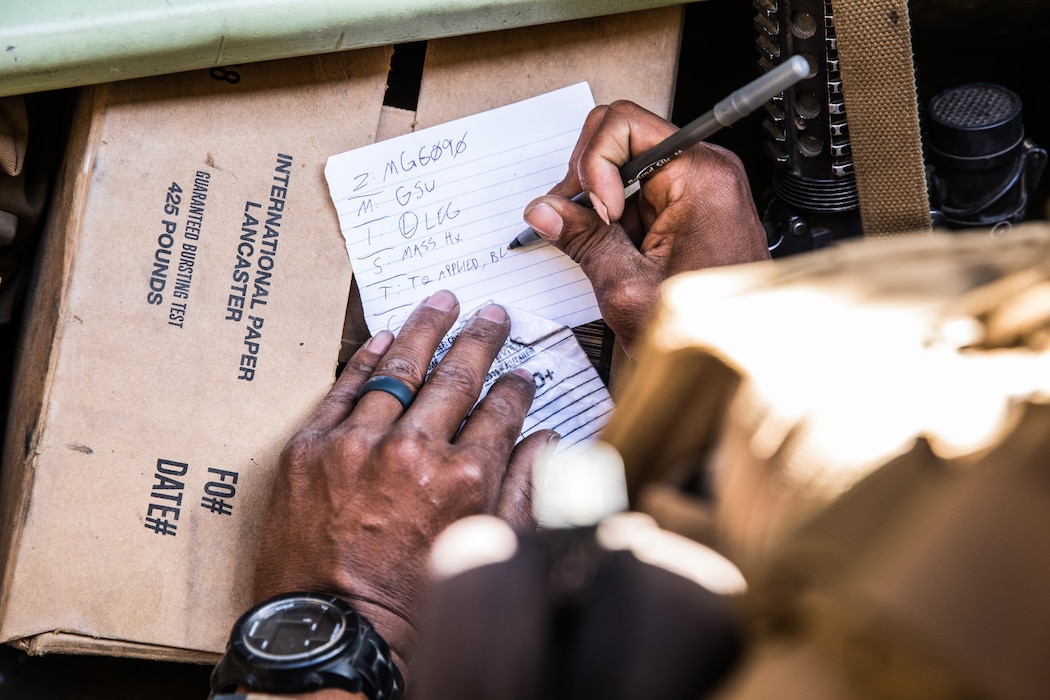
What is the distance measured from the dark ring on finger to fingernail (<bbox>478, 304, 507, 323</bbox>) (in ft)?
0.30

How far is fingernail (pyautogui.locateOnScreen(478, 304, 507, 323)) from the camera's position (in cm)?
76

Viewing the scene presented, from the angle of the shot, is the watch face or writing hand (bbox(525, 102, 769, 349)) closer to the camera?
the watch face

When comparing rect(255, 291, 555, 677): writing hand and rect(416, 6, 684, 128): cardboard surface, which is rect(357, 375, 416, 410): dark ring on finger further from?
rect(416, 6, 684, 128): cardboard surface

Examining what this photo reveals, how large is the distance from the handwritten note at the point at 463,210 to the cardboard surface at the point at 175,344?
0.10 ft

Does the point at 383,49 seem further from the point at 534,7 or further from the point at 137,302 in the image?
the point at 137,302

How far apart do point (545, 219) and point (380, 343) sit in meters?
0.18

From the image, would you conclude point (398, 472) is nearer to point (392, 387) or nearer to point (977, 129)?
point (392, 387)

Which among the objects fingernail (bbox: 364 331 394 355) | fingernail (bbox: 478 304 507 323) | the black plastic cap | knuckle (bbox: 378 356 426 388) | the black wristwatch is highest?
the black plastic cap

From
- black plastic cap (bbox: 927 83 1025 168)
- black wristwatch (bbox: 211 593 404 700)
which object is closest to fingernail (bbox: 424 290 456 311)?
black wristwatch (bbox: 211 593 404 700)

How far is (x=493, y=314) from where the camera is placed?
0.76m

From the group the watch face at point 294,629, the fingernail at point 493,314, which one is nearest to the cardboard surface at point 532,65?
the fingernail at point 493,314

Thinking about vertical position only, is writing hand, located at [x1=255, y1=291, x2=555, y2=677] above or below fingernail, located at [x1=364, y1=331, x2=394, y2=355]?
below

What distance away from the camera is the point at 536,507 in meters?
0.73

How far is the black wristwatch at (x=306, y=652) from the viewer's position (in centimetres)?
59
